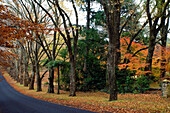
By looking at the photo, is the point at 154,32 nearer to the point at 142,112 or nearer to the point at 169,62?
the point at 169,62

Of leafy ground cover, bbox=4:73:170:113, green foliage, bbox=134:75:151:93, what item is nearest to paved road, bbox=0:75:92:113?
leafy ground cover, bbox=4:73:170:113

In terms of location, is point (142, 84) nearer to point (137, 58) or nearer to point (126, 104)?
point (137, 58)

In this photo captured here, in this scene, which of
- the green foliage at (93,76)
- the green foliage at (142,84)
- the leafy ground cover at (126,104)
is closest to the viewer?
the leafy ground cover at (126,104)

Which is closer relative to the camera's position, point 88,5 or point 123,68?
point 123,68

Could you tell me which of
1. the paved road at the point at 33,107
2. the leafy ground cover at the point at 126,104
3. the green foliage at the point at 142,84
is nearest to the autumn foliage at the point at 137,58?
the green foliage at the point at 142,84

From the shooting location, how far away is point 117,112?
711 centimetres

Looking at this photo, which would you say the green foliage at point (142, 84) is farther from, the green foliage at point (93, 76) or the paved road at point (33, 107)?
the paved road at point (33, 107)

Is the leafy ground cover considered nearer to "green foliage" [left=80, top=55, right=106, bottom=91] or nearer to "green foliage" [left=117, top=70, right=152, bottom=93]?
"green foliage" [left=117, top=70, right=152, bottom=93]

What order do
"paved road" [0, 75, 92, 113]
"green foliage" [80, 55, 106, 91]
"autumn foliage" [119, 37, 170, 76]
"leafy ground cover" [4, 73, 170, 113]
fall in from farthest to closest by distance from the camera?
"green foliage" [80, 55, 106, 91]
"autumn foliage" [119, 37, 170, 76]
"paved road" [0, 75, 92, 113]
"leafy ground cover" [4, 73, 170, 113]

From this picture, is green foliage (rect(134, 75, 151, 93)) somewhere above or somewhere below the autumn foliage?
below

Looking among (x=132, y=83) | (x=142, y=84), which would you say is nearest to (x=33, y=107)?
(x=142, y=84)

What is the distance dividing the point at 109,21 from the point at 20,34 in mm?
5850

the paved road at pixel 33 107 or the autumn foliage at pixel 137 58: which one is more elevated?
the autumn foliage at pixel 137 58

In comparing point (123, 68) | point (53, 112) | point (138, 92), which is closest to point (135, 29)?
point (123, 68)
